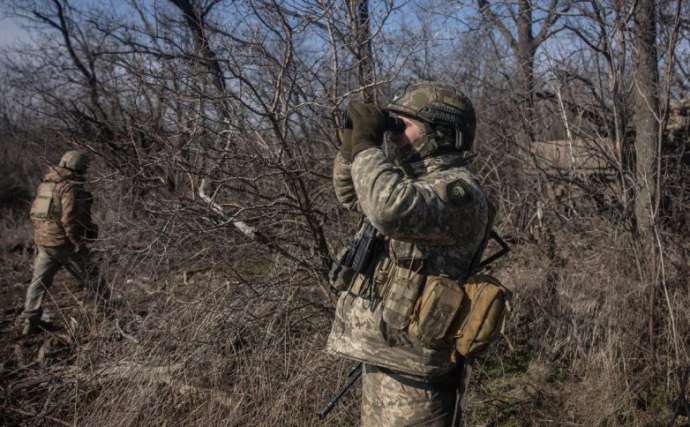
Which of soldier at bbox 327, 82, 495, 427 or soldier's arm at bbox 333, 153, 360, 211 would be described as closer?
soldier at bbox 327, 82, 495, 427

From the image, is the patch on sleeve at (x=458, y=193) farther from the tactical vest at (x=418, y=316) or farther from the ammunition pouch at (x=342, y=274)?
the ammunition pouch at (x=342, y=274)

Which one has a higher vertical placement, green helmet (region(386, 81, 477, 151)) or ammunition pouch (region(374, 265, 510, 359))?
green helmet (region(386, 81, 477, 151))

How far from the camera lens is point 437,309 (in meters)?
1.95

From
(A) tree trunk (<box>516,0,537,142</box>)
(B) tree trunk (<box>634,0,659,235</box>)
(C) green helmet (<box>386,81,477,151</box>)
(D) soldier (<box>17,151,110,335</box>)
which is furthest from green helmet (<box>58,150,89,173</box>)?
(B) tree trunk (<box>634,0,659,235</box>)

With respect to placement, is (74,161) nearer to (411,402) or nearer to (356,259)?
(356,259)

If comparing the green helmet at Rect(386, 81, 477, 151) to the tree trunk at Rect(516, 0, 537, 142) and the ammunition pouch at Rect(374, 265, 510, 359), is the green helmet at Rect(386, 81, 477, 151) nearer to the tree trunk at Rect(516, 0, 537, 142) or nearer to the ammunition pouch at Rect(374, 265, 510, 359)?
the ammunition pouch at Rect(374, 265, 510, 359)

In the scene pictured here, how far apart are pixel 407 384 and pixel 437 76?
4.87 m

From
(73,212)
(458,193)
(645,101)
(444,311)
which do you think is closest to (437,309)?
(444,311)

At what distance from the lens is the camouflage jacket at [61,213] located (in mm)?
5332

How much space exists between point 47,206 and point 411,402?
5.02 m

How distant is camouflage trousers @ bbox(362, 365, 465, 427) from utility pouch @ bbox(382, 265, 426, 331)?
25cm

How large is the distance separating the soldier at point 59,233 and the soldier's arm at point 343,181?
3.66 metres

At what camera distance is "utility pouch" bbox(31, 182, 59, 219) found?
5.50 meters

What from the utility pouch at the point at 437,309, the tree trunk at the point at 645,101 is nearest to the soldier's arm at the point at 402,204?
the utility pouch at the point at 437,309
